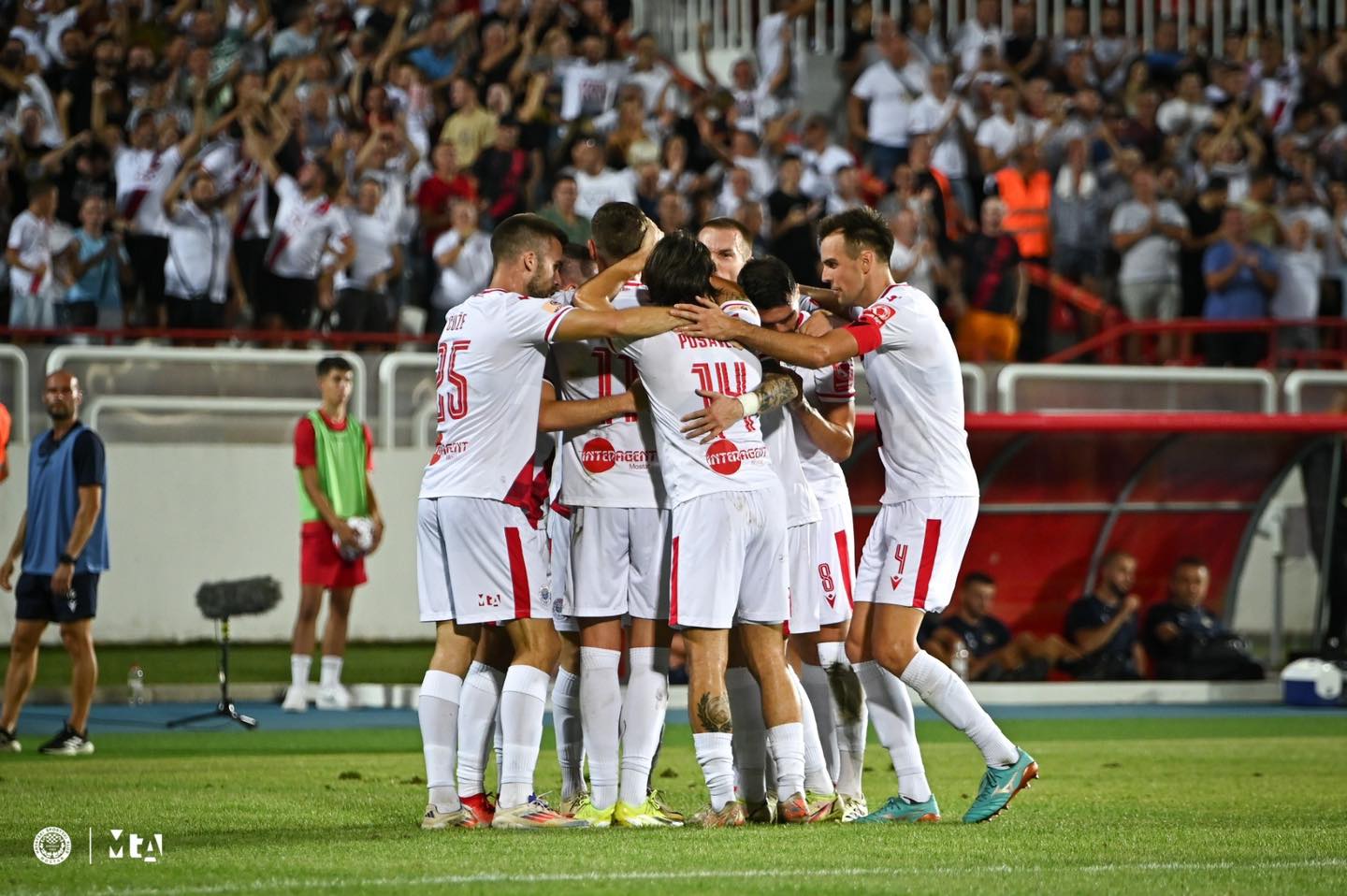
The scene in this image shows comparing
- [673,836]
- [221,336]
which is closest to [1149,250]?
[221,336]

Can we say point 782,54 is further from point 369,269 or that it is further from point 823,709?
point 823,709

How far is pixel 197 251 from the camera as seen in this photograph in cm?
1781

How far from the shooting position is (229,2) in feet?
66.3

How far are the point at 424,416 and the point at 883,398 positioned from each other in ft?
34.6

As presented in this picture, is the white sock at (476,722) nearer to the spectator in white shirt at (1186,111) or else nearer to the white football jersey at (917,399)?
the white football jersey at (917,399)

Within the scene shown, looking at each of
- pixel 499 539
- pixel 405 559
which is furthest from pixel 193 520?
pixel 499 539

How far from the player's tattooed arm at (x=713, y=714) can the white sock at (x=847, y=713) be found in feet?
3.63

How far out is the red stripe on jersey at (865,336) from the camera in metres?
8.16

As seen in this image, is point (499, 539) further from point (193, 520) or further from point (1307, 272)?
point (1307, 272)

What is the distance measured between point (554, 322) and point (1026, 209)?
1348cm
